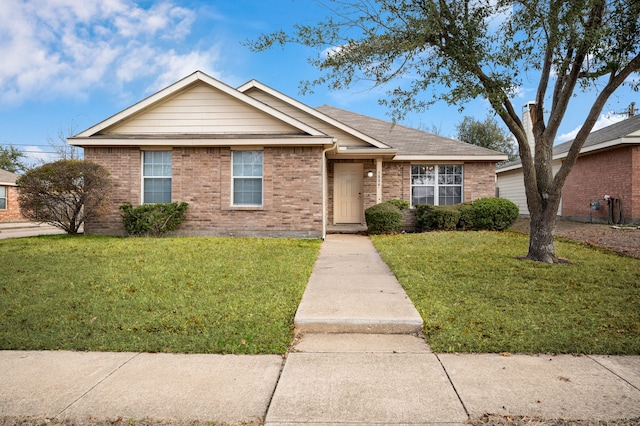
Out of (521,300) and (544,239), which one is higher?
(544,239)

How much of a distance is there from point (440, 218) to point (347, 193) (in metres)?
3.69

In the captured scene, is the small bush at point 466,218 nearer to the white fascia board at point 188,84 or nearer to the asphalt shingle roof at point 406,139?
the asphalt shingle roof at point 406,139

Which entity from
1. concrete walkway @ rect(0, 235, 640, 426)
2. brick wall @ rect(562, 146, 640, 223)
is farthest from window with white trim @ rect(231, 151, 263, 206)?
brick wall @ rect(562, 146, 640, 223)

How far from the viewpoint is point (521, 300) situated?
529 centimetres

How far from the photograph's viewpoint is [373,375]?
3240 mm

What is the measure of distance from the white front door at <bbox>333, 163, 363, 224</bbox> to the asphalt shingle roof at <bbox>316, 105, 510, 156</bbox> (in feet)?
5.30

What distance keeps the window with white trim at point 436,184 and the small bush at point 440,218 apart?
1541 mm

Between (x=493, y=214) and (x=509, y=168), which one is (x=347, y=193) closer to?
(x=493, y=214)

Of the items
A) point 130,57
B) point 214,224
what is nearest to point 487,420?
point 214,224

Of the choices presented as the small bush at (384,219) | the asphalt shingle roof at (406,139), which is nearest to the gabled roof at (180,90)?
the small bush at (384,219)

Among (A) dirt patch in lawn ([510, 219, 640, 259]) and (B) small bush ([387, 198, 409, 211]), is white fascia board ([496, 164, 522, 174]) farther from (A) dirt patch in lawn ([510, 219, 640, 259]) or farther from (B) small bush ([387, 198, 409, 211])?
(B) small bush ([387, 198, 409, 211])

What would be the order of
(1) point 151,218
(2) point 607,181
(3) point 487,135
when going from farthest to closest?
(3) point 487,135, (2) point 607,181, (1) point 151,218

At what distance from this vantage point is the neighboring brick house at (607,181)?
14578mm

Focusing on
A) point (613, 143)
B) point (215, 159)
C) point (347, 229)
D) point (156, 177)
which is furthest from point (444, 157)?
point (156, 177)
